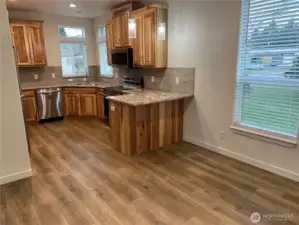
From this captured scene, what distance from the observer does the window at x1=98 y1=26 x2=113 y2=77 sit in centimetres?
621

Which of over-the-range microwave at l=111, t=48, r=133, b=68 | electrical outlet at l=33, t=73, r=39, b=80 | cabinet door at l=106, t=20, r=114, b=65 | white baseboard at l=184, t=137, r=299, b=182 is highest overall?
cabinet door at l=106, t=20, r=114, b=65

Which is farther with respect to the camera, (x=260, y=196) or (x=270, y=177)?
(x=270, y=177)

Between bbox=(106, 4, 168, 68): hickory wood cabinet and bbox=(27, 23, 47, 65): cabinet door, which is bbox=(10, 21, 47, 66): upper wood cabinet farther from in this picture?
bbox=(106, 4, 168, 68): hickory wood cabinet

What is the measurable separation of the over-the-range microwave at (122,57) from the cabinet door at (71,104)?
5.04 feet

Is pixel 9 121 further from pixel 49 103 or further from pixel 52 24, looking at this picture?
pixel 52 24

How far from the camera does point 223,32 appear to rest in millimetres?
3297

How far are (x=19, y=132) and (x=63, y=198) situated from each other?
103cm

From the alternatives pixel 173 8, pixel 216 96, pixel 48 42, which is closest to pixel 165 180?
pixel 216 96

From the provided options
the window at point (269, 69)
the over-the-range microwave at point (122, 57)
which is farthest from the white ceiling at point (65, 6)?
the window at point (269, 69)

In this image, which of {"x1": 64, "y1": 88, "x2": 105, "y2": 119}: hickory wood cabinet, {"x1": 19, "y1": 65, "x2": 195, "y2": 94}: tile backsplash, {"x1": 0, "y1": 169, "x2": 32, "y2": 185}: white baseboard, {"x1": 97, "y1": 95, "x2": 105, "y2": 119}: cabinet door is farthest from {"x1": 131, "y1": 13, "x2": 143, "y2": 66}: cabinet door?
{"x1": 0, "y1": 169, "x2": 32, "y2": 185}: white baseboard

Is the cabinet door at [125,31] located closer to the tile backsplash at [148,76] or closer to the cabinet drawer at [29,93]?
the tile backsplash at [148,76]

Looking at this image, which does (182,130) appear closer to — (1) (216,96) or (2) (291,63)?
(1) (216,96)

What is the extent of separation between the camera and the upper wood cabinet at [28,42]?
507cm

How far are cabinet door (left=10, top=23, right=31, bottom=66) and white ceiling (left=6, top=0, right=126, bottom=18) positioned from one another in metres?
0.43
